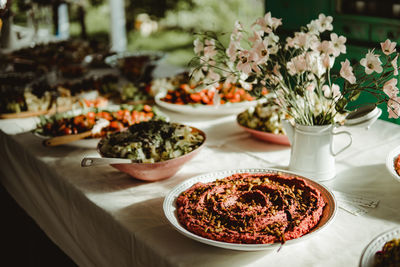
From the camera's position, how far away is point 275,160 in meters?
1.29

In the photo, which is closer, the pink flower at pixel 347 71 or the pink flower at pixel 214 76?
the pink flower at pixel 347 71

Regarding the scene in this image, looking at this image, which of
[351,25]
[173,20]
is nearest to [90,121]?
[351,25]

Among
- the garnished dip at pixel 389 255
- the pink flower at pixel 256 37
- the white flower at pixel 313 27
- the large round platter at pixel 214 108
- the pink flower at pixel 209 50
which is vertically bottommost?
the garnished dip at pixel 389 255

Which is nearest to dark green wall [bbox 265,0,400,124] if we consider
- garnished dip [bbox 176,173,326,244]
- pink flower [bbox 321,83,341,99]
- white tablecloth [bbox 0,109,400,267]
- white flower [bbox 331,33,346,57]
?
white tablecloth [bbox 0,109,400,267]

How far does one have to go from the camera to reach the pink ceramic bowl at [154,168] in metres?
1.10

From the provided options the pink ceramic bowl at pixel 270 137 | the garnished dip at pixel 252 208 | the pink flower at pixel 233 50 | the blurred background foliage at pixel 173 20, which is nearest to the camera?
the garnished dip at pixel 252 208

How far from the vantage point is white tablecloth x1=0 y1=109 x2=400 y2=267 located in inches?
32.8

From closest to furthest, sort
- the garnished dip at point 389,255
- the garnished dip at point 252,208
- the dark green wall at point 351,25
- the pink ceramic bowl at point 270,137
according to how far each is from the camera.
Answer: the garnished dip at point 389,255
the garnished dip at point 252,208
the pink ceramic bowl at point 270,137
the dark green wall at point 351,25

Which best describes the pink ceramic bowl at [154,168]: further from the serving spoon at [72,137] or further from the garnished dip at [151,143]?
the serving spoon at [72,137]

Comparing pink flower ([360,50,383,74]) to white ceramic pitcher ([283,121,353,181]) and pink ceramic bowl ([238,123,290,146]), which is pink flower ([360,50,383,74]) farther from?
pink ceramic bowl ([238,123,290,146])

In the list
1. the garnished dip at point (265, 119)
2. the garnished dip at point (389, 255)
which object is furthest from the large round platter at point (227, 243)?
the garnished dip at point (265, 119)

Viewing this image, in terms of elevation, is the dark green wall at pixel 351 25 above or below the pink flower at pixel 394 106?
above

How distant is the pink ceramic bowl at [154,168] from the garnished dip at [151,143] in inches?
0.7

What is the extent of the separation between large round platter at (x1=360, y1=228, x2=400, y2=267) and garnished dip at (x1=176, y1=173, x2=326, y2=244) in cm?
12
